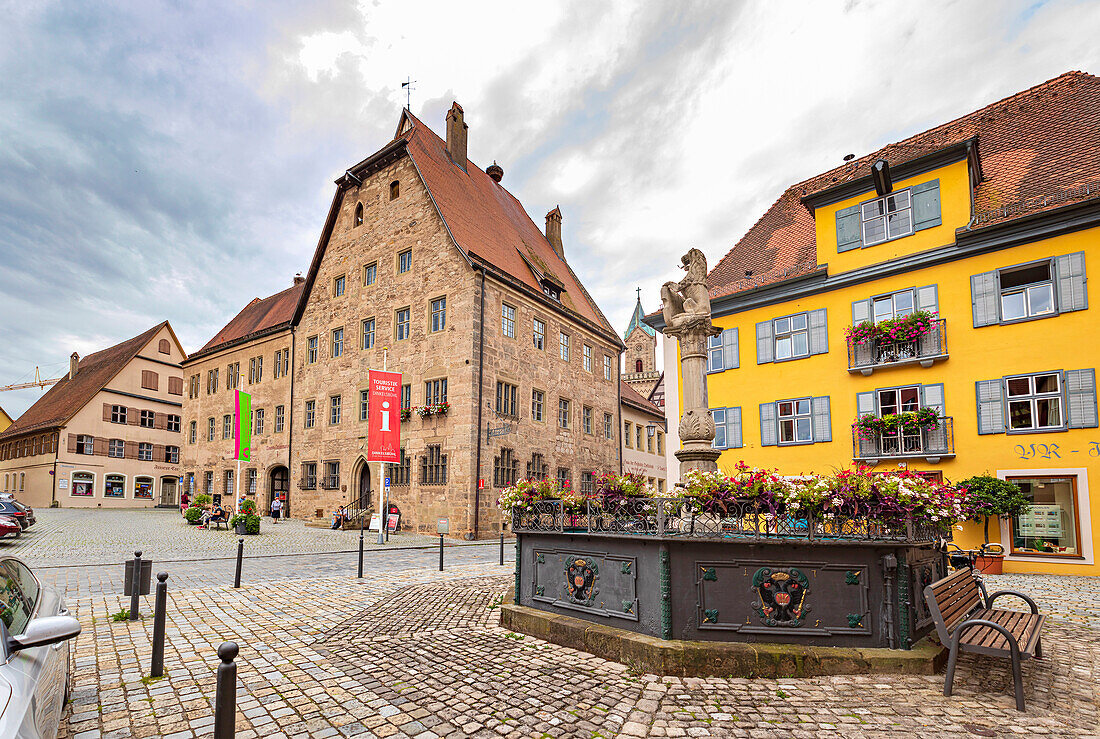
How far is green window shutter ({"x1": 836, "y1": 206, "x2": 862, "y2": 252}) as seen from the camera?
61.8 feet

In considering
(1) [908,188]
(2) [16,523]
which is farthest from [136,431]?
(1) [908,188]

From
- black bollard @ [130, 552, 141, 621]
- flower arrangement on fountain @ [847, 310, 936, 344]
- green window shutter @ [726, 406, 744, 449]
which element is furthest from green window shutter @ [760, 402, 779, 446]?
black bollard @ [130, 552, 141, 621]

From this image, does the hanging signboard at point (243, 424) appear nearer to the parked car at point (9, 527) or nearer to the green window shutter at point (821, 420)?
the parked car at point (9, 527)

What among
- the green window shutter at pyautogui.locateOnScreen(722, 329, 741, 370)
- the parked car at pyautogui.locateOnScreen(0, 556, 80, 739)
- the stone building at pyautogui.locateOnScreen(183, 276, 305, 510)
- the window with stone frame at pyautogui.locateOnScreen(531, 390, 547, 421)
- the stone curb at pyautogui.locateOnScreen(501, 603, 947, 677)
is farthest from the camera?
the stone building at pyautogui.locateOnScreen(183, 276, 305, 510)

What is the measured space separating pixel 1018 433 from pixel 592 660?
46.4 ft

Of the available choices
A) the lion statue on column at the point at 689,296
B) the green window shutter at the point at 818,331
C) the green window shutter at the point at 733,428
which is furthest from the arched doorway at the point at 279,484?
the lion statue on column at the point at 689,296

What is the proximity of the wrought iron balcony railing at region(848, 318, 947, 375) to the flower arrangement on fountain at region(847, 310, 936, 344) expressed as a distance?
0.30ft

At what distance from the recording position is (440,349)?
25625 mm

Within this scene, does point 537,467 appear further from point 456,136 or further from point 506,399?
point 456,136

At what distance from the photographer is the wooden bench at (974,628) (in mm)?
5008

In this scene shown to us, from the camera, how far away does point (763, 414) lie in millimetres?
19828

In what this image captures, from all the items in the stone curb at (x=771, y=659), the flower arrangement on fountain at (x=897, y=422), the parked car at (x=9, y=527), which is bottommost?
the parked car at (x=9, y=527)

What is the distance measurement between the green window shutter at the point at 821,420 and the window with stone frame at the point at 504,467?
39.1ft

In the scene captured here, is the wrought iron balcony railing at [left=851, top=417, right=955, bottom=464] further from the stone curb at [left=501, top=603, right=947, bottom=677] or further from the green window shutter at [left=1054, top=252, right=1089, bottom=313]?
the stone curb at [left=501, top=603, right=947, bottom=677]
